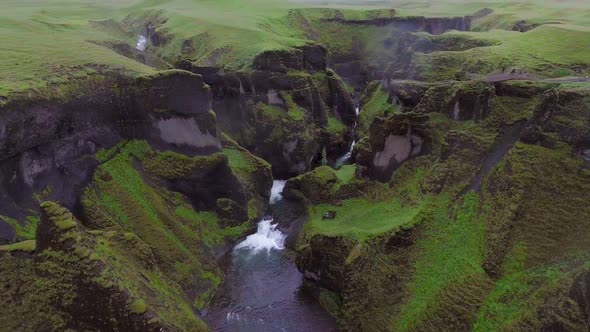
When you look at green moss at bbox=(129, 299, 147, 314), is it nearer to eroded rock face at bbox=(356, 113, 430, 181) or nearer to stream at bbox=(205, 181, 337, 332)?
stream at bbox=(205, 181, 337, 332)

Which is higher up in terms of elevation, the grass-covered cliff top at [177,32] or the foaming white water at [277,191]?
the grass-covered cliff top at [177,32]

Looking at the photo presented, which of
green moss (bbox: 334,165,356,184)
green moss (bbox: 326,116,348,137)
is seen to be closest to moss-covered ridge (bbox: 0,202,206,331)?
green moss (bbox: 334,165,356,184)

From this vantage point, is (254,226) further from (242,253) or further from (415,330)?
(415,330)

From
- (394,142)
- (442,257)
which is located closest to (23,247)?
(442,257)

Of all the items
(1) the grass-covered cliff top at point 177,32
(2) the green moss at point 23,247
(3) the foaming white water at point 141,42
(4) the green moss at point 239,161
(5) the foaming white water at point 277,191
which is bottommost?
(5) the foaming white water at point 277,191

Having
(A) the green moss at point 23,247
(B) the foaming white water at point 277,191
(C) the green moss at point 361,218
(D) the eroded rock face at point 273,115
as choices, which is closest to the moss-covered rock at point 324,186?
(C) the green moss at point 361,218

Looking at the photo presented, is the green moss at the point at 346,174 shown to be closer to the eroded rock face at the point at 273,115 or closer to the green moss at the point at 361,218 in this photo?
the green moss at the point at 361,218

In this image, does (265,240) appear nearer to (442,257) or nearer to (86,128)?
(442,257)
